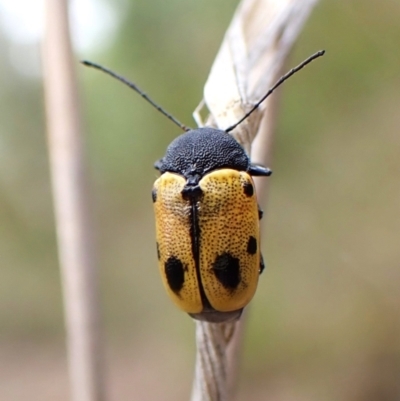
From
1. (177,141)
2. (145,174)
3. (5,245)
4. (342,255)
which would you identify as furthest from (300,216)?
(5,245)

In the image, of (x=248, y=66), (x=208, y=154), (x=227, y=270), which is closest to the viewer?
(x=248, y=66)

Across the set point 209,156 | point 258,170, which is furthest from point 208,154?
point 258,170

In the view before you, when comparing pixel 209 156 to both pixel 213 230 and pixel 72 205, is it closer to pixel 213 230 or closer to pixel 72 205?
pixel 213 230

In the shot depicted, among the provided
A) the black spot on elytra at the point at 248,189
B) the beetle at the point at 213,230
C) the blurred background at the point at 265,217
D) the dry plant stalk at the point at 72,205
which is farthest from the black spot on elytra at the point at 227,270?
the blurred background at the point at 265,217

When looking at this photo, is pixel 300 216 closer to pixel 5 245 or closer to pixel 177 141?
pixel 177 141

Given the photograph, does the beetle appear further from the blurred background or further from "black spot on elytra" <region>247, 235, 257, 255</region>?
the blurred background

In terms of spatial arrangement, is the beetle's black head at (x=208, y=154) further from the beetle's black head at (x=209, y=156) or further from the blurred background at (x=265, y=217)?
the blurred background at (x=265, y=217)
